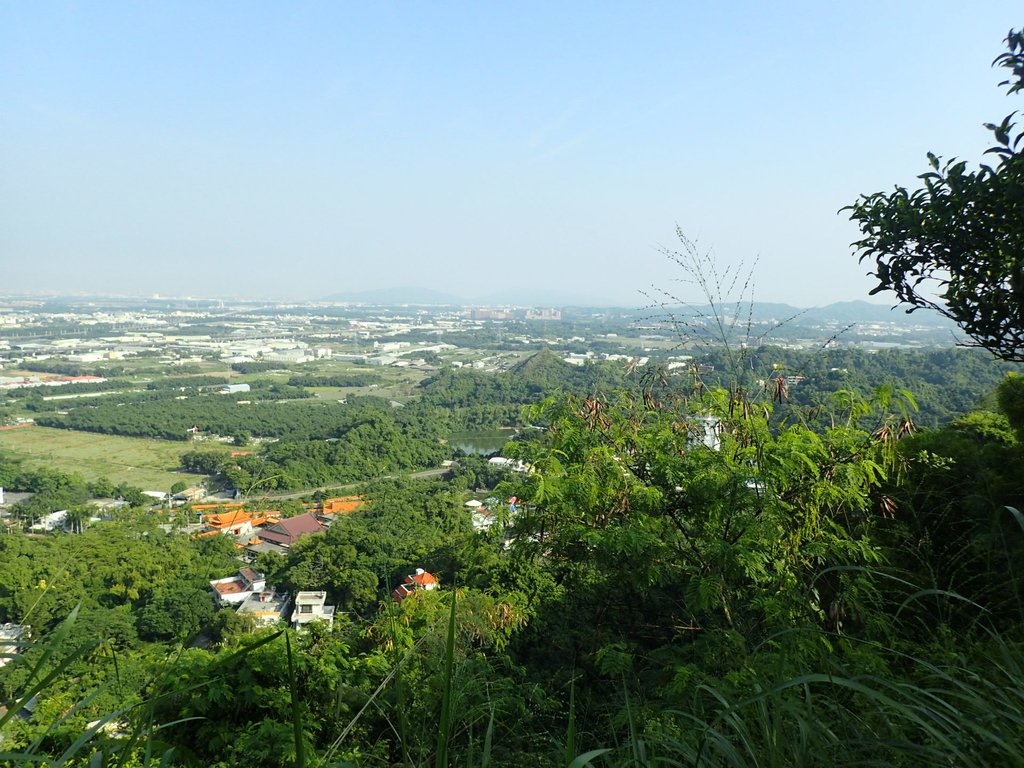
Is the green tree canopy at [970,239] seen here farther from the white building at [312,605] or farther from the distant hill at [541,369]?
the distant hill at [541,369]

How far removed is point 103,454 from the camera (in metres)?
19.9

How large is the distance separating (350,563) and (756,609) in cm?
771

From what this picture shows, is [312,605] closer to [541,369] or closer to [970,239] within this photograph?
[970,239]

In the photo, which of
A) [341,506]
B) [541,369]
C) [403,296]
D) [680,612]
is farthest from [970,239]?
[403,296]

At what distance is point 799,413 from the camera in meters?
2.37

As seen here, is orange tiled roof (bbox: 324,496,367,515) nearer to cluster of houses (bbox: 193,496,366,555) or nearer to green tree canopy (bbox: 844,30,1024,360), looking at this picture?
cluster of houses (bbox: 193,496,366,555)

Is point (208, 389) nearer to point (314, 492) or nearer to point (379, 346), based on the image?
point (314, 492)

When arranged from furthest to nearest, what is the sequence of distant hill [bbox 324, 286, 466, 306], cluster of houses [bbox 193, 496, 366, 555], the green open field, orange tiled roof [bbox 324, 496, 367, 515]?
distant hill [bbox 324, 286, 466, 306] < the green open field < orange tiled roof [bbox 324, 496, 367, 515] < cluster of houses [bbox 193, 496, 366, 555]

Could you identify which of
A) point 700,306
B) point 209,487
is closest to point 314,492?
point 209,487

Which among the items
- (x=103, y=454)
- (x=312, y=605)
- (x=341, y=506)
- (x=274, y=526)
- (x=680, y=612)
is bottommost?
(x=103, y=454)

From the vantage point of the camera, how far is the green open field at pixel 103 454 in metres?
17.6

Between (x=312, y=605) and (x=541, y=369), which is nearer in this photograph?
(x=312, y=605)

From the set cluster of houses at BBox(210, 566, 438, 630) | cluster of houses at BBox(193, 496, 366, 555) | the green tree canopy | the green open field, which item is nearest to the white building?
cluster of houses at BBox(210, 566, 438, 630)

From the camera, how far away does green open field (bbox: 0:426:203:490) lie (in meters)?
17.6
